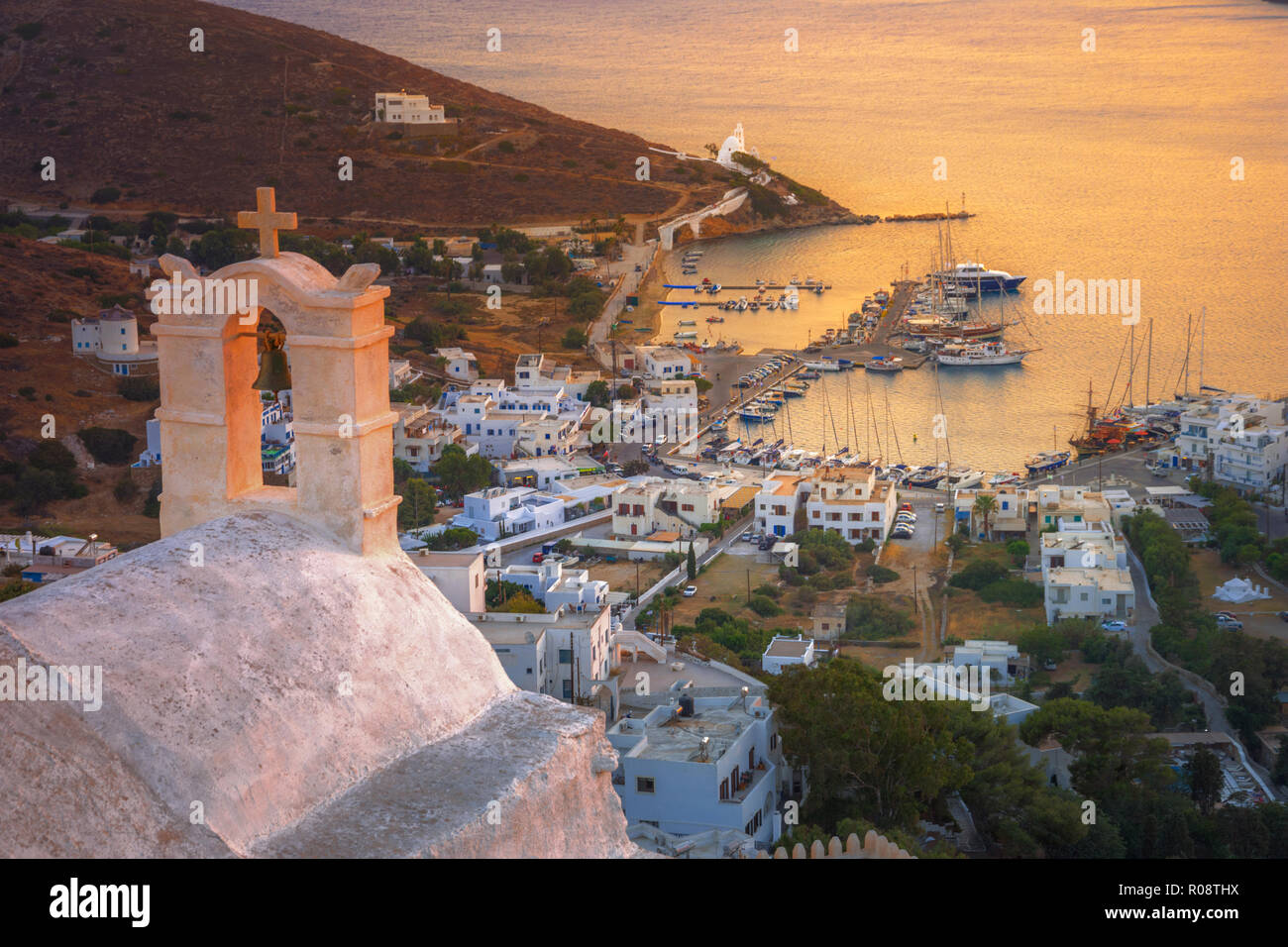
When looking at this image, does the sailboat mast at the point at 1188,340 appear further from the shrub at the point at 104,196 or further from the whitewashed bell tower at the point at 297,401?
the shrub at the point at 104,196

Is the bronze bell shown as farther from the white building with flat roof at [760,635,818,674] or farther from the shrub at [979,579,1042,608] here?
the shrub at [979,579,1042,608]

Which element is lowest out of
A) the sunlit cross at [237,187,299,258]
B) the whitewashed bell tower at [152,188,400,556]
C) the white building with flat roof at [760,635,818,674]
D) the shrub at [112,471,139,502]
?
the white building with flat roof at [760,635,818,674]

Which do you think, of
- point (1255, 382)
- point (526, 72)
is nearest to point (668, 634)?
point (1255, 382)

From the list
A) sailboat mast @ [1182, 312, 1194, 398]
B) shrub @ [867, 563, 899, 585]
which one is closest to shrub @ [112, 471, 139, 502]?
shrub @ [867, 563, 899, 585]

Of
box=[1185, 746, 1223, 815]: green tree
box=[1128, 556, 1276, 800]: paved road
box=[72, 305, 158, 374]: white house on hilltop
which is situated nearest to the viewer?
box=[1185, 746, 1223, 815]: green tree

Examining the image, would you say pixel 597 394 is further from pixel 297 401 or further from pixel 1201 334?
pixel 297 401

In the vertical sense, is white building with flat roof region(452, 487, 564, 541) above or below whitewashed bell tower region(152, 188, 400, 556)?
below

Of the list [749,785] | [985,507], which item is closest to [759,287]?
[985,507]

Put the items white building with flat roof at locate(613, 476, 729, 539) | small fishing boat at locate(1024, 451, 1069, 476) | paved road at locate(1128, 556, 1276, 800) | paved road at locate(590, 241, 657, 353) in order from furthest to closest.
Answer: paved road at locate(590, 241, 657, 353) → small fishing boat at locate(1024, 451, 1069, 476) → white building with flat roof at locate(613, 476, 729, 539) → paved road at locate(1128, 556, 1276, 800)

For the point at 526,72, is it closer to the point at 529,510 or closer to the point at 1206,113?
the point at 1206,113

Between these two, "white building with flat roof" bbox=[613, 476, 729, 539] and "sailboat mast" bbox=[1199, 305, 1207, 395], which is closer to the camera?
"white building with flat roof" bbox=[613, 476, 729, 539]
